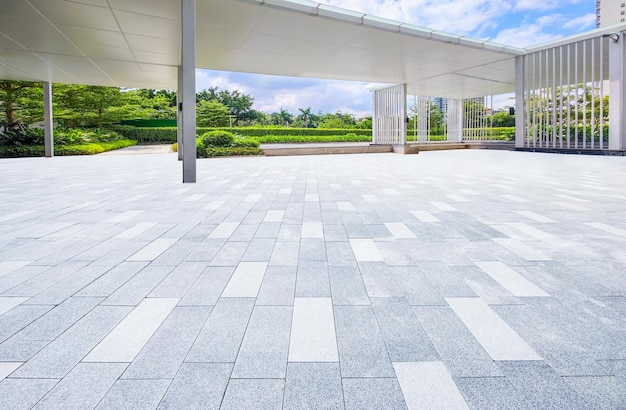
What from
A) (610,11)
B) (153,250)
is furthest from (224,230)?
(610,11)

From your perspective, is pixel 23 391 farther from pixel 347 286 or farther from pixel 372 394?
pixel 347 286

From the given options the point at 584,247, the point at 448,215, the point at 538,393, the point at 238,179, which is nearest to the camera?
the point at 538,393

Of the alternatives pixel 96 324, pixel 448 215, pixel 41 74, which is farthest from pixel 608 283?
pixel 41 74

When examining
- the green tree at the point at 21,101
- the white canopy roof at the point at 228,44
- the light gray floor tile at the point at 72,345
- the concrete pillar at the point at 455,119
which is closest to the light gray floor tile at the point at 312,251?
→ the light gray floor tile at the point at 72,345

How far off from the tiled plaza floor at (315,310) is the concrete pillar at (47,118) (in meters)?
15.7

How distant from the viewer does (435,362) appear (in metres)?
1.73

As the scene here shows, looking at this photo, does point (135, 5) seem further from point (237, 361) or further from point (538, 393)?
point (538, 393)

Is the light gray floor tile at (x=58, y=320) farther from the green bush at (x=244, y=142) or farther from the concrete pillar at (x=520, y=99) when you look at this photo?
the concrete pillar at (x=520, y=99)

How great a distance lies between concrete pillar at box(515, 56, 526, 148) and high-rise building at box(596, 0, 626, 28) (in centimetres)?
10909

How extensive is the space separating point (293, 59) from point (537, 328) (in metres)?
14.3

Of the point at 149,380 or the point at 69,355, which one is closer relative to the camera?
the point at 149,380

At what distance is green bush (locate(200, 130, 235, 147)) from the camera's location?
17281 millimetres

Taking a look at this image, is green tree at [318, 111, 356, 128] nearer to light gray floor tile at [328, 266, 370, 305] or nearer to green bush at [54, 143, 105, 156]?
green bush at [54, 143, 105, 156]

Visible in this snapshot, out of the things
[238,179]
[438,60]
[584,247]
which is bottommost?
[584,247]
